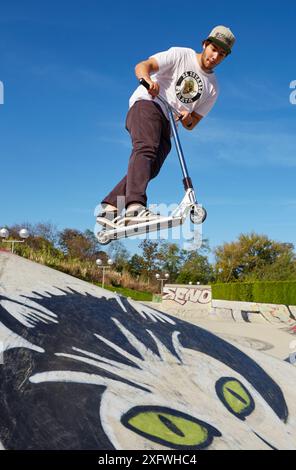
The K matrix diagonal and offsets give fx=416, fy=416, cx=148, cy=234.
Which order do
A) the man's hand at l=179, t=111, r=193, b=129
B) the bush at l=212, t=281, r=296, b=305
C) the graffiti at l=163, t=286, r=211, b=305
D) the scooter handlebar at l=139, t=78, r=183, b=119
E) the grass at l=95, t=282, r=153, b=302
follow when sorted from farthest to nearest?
the grass at l=95, t=282, r=153, b=302, the graffiti at l=163, t=286, r=211, b=305, the bush at l=212, t=281, r=296, b=305, the man's hand at l=179, t=111, r=193, b=129, the scooter handlebar at l=139, t=78, r=183, b=119

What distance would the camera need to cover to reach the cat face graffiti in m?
1.58

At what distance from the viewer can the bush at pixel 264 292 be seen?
18920 mm

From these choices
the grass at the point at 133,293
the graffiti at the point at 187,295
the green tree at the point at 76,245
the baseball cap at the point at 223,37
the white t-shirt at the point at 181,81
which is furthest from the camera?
the grass at the point at 133,293

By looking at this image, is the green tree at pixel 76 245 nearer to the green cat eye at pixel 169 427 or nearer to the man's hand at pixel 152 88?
the man's hand at pixel 152 88

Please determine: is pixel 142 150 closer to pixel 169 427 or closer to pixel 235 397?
pixel 235 397

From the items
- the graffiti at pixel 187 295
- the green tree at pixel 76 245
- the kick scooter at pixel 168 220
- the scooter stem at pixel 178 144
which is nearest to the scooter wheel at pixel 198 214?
the kick scooter at pixel 168 220

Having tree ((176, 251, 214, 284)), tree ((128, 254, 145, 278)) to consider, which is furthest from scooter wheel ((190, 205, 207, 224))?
tree ((176, 251, 214, 284))

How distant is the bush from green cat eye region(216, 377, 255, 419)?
17600 millimetres

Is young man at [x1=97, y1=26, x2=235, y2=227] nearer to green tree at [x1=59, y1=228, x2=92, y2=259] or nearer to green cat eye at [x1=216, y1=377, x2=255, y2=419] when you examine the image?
green cat eye at [x1=216, y1=377, x2=255, y2=419]

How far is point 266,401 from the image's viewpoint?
7.27ft

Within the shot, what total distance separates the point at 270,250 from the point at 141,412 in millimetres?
47925
